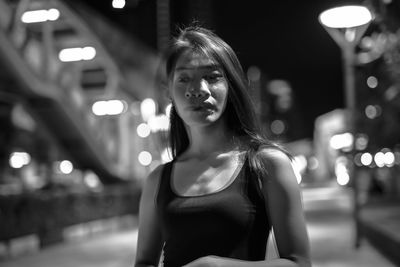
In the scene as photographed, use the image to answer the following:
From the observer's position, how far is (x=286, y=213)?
1.46 metres

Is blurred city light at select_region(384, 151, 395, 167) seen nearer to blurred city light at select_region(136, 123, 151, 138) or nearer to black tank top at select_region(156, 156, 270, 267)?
blurred city light at select_region(136, 123, 151, 138)

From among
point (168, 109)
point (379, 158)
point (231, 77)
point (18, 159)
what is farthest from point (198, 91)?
point (18, 159)

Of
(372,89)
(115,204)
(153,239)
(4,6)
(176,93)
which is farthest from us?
(372,89)

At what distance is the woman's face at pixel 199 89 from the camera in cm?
154

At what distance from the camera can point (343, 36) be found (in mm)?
12398

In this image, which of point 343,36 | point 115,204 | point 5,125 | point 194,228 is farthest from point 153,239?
point 5,125

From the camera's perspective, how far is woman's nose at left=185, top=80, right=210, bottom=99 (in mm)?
1534

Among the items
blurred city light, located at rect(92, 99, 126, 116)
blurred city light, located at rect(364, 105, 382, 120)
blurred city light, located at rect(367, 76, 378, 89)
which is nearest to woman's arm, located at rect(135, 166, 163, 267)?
blurred city light, located at rect(367, 76, 378, 89)

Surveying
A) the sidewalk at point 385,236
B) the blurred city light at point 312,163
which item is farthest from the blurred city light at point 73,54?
the blurred city light at point 312,163

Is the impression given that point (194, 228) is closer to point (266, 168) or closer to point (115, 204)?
point (266, 168)

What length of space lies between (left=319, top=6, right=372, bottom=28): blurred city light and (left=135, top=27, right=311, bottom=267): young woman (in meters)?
9.93

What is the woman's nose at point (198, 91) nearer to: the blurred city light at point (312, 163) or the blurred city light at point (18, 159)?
the blurred city light at point (18, 159)

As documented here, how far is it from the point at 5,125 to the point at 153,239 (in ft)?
81.4

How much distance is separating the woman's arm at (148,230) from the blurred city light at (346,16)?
999 cm
